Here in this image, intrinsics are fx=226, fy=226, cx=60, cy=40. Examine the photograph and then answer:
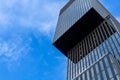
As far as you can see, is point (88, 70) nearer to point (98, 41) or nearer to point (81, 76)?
point (81, 76)

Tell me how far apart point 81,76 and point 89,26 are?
145ft

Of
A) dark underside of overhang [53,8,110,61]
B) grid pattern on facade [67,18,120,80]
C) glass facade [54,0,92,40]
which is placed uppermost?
glass facade [54,0,92,40]

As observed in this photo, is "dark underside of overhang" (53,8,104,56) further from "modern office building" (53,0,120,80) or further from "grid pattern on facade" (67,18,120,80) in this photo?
"grid pattern on facade" (67,18,120,80)

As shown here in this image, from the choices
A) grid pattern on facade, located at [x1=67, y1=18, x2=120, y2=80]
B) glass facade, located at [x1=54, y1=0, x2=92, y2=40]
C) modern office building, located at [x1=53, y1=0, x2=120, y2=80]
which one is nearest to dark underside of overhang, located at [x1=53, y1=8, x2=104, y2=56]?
modern office building, located at [x1=53, y1=0, x2=120, y2=80]

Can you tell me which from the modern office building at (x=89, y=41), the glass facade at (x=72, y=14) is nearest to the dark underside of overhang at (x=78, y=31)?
the modern office building at (x=89, y=41)

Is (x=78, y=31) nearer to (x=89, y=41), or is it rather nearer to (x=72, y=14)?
(x=72, y=14)

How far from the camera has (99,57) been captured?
237 ft

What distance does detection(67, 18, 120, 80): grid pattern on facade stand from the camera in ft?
196

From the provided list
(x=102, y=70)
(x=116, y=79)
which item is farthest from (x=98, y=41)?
(x=116, y=79)

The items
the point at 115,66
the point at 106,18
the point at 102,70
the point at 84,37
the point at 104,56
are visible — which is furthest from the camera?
the point at 84,37

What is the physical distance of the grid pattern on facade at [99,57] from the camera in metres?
59.9

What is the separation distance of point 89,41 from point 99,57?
26.5 m

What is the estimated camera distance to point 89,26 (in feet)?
357

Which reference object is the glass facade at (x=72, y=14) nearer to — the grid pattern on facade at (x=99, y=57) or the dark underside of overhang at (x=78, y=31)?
the dark underside of overhang at (x=78, y=31)
